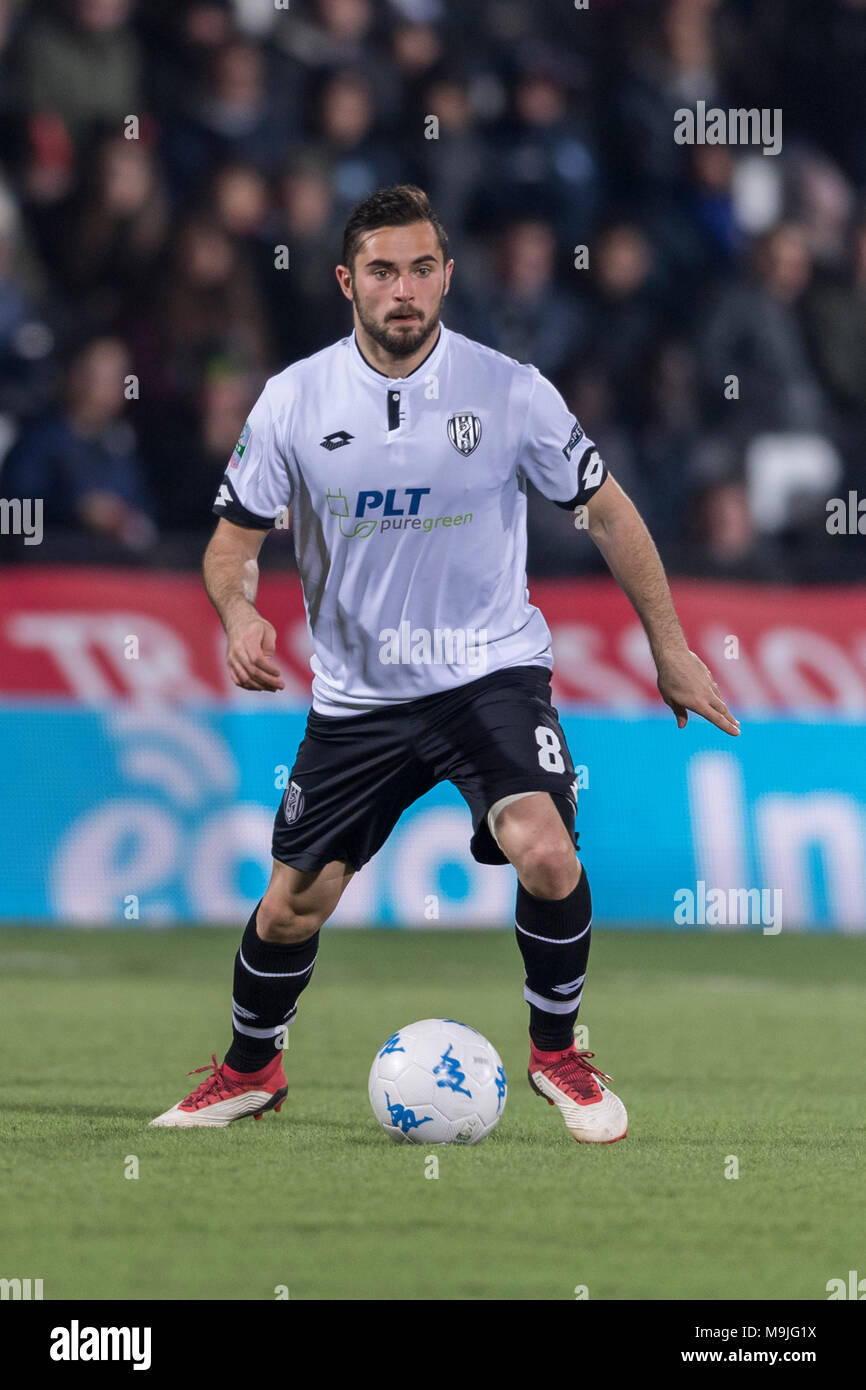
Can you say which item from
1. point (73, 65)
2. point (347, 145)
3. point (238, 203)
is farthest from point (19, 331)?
point (347, 145)

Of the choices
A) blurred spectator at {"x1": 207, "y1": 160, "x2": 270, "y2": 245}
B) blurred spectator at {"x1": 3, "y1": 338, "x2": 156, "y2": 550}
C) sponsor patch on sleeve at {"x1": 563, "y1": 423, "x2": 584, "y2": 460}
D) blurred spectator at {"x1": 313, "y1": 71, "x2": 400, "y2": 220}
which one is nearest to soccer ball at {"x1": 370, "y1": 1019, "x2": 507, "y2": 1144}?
sponsor patch on sleeve at {"x1": 563, "y1": 423, "x2": 584, "y2": 460}

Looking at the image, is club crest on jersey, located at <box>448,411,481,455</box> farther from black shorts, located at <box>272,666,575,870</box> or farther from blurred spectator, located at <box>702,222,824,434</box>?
blurred spectator, located at <box>702,222,824,434</box>

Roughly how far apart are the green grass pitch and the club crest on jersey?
1701mm

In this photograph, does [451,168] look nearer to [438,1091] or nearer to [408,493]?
[408,493]

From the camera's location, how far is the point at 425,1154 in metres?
4.87

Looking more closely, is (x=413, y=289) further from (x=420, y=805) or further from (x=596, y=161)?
(x=596, y=161)

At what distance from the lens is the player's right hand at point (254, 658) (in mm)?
4656

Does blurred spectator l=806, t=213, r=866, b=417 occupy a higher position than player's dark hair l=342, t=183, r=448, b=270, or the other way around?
blurred spectator l=806, t=213, r=866, b=417

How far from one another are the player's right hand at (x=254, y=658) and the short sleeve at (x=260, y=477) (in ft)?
1.63

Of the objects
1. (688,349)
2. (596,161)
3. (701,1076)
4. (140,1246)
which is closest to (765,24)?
(596,161)

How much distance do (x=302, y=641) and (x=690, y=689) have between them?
466 cm

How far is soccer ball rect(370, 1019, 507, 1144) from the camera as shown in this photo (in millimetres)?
4984

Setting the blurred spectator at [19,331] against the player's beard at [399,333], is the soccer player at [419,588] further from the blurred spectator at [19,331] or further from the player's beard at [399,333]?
the blurred spectator at [19,331]

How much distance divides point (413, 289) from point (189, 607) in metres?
4.68
